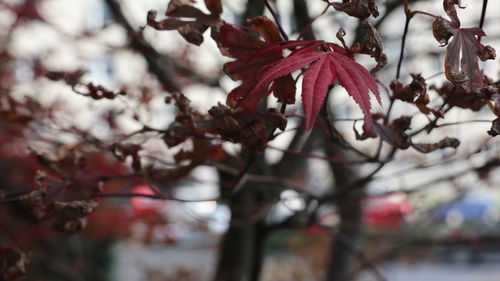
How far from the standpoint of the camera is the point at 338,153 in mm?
2727

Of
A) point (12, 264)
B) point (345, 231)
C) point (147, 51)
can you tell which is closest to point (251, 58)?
point (12, 264)

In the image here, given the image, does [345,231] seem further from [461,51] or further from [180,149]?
[461,51]

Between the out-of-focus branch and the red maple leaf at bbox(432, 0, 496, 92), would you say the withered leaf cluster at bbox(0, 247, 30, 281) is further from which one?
the out-of-focus branch

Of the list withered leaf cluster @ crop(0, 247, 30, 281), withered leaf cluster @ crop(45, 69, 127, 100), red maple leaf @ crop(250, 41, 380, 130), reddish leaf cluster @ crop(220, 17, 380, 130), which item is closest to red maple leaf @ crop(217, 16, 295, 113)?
reddish leaf cluster @ crop(220, 17, 380, 130)

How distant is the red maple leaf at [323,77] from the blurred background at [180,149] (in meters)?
0.21

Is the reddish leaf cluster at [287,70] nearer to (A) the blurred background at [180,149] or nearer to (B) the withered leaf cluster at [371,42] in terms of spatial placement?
(B) the withered leaf cluster at [371,42]

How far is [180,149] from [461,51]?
663mm

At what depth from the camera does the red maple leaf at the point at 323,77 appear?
0.74 meters

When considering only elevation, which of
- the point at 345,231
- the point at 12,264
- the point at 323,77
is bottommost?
the point at 12,264

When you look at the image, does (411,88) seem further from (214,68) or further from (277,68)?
(214,68)

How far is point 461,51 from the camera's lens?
2.82ft

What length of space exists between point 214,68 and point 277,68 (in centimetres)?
384

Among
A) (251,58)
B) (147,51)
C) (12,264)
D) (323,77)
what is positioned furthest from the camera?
(147,51)

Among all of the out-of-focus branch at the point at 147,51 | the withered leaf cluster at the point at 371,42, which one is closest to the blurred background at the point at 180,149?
A: the out-of-focus branch at the point at 147,51
